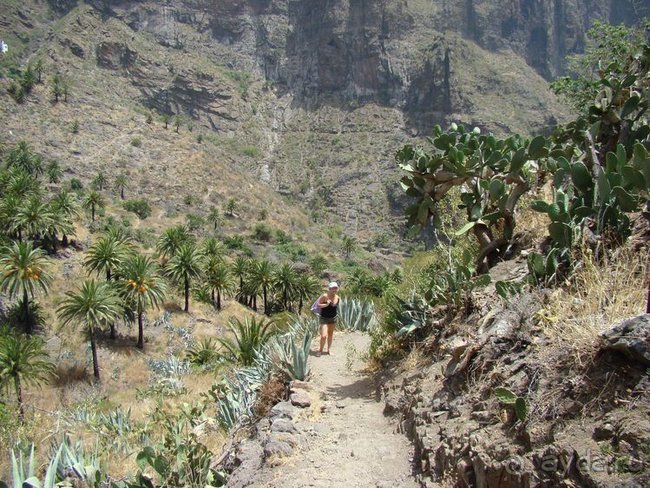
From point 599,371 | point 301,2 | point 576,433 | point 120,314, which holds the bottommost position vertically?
point 120,314

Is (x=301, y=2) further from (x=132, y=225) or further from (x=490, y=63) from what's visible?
(x=132, y=225)

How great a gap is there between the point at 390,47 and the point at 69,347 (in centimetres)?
13666

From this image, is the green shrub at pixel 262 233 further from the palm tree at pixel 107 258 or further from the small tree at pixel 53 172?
the palm tree at pixel 107 258

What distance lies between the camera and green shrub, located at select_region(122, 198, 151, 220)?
66.9 meters

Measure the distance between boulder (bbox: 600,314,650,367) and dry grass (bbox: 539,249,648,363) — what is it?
0.13 metres

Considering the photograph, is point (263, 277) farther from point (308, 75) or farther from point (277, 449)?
point (308, 75)

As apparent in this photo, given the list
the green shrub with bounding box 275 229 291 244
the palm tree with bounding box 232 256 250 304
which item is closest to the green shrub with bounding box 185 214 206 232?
the green shrub with bounding box 275 229 291 244

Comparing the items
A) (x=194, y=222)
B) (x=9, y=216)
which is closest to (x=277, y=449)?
(x=9, y=216)

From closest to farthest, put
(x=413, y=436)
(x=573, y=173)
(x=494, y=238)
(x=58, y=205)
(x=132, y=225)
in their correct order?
1. (x=413, y=436)
2. (x=573, y=173)
3. (x=494, y=238)
4. (x=58, y=205)
5. (x=132, y=225)

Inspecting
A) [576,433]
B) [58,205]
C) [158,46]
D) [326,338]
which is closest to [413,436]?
[576,433]

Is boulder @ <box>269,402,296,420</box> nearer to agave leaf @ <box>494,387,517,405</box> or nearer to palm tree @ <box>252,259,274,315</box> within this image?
agave leaf @ <box>494,387,517,405</box>

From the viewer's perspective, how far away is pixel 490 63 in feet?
488

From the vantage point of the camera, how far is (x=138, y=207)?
67.6 metres

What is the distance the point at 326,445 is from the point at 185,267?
42.4 metres
